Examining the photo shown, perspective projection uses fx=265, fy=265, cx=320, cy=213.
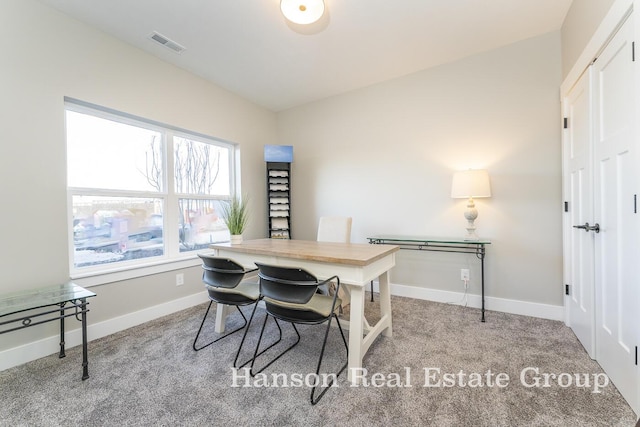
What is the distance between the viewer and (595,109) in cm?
179

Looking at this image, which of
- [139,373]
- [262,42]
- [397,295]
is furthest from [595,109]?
[139,373]

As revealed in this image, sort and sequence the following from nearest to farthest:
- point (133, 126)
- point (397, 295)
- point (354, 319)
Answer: point (354, 319) → point (133, 126) → point (397, 295)

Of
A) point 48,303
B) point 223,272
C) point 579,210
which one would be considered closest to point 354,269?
point 223,272

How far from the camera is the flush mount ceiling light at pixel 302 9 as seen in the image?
1.90m

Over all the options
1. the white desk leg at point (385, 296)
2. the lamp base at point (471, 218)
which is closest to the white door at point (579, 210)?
the lamp base at point (471, 218)

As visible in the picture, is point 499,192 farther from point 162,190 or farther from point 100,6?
point 100,6

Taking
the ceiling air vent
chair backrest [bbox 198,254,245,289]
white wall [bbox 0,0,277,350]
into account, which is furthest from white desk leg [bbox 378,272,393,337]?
the ceiling air vent

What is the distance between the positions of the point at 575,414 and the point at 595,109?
6.13ft

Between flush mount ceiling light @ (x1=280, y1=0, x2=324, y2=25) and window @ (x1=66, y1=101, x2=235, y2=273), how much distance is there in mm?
1861

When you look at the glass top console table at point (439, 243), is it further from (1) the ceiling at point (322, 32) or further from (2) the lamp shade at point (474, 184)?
(1) the ceiling at point (322, 32)

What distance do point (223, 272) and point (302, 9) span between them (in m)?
2.02

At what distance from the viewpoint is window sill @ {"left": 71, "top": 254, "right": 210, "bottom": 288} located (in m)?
2.29

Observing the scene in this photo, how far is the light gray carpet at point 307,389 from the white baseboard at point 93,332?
0.08 meters

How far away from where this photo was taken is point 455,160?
118 inches
